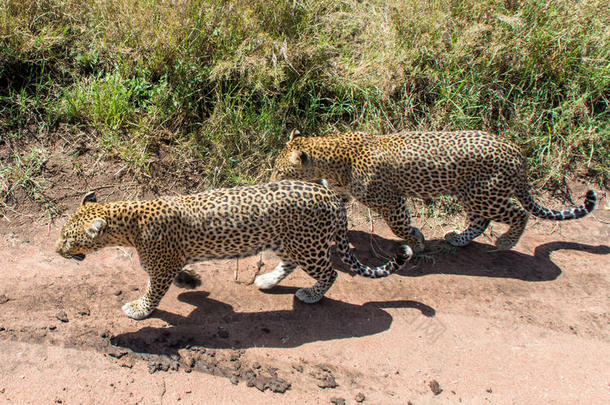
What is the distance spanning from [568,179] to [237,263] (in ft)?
15.8

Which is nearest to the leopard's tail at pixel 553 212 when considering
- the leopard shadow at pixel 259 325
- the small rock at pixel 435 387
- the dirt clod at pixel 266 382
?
the leopard shadow at pixel 259 325

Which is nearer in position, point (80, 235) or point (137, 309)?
point (80, 235)

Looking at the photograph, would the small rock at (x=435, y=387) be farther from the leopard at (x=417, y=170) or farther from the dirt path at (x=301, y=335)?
the leopard at (x=417, y=170)

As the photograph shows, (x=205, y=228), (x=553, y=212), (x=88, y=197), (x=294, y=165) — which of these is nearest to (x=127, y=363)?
(x=205, y=228)

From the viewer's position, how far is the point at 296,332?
17.3ft

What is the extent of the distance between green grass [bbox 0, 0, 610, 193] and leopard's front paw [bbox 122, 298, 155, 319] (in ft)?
6.76

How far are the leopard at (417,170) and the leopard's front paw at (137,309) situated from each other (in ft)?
6.85

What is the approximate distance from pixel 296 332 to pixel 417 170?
2.18m

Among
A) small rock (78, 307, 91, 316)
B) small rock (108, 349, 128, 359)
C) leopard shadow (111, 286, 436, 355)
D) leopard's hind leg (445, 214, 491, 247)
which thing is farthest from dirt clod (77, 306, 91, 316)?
leopard's hind leg (445, 214, 491, 247)

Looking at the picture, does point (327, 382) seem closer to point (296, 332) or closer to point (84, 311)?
point (296, 332)

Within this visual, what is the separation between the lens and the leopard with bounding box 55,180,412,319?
478cm

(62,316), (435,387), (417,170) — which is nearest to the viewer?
(435,387)

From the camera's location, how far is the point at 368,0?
8.86 m

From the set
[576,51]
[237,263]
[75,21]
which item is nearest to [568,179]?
[576,51]
